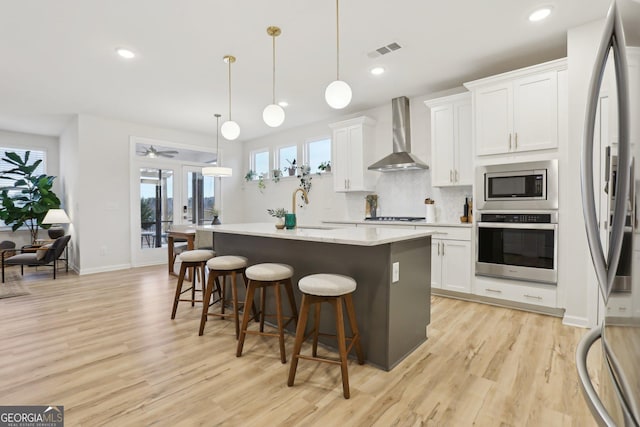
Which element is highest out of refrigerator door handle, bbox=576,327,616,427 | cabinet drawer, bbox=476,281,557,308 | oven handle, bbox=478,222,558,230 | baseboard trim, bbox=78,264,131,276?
oven handle, bbox=478,222,558,230

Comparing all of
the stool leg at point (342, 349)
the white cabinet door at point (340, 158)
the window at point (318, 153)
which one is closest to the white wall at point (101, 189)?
the window at point (318, 153)

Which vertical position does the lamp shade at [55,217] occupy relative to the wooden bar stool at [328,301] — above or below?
above

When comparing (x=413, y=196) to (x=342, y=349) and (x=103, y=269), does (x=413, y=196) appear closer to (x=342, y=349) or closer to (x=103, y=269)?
(x=342, y=349)

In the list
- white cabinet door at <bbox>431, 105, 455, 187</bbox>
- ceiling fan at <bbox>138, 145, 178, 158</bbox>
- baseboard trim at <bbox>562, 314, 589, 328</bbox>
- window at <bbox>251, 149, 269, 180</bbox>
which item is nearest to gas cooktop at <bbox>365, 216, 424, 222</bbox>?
white cabinet door at <bbox>431, 105, 455, 187</bbox>

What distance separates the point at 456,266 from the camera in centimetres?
374

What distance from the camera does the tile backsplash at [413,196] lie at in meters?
4.34

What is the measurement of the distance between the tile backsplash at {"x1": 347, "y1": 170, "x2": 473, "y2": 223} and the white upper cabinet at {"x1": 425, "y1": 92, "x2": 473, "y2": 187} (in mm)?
338

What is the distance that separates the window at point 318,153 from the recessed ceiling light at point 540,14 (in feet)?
12.1

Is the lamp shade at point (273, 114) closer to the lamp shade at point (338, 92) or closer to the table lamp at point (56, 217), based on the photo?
the lamp shade at point (338, 92)

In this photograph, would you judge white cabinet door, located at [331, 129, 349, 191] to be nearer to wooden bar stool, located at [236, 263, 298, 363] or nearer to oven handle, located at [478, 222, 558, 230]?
oven handle, located at [478, 222, 558, 230]

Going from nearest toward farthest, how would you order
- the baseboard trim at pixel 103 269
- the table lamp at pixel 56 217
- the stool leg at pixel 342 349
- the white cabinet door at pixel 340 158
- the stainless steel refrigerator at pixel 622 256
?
the stainless steel refrigerator at pixel 622 256 < the stool leg at pixel 342 349 < the white cabinet door at pixel 340 158 < the baseboard trim at pixel 103 269 < the table lamp at pixel 56 217

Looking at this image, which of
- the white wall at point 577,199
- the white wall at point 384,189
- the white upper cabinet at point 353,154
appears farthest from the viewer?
the white upper cabinet at point 353,154

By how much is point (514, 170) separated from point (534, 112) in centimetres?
60

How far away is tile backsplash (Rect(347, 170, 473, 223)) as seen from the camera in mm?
4344
